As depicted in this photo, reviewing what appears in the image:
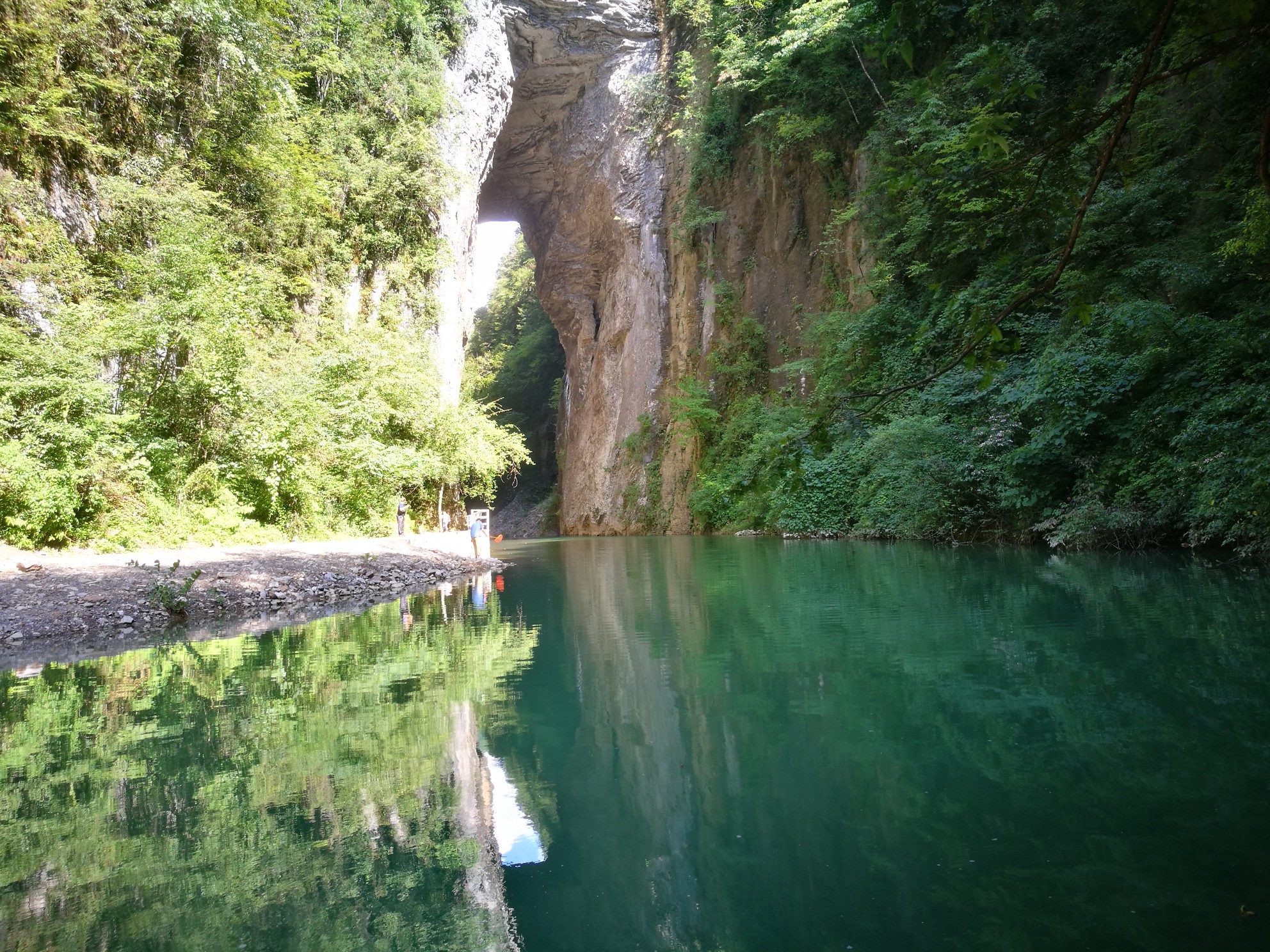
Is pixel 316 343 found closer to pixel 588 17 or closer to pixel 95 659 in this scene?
pixel 95 659

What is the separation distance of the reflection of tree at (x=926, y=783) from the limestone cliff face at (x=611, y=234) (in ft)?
55.4

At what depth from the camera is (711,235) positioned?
26750 mm

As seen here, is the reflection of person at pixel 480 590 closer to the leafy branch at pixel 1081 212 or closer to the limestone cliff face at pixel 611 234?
the leafy branch at pixel 1081 212

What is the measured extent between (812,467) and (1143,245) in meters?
7.48

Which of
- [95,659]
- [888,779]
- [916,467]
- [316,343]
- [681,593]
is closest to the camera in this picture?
[888,779]

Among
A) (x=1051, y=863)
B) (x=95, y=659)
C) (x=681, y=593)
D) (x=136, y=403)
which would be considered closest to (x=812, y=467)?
(x=681, y=593)

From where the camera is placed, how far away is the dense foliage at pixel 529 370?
42969mm

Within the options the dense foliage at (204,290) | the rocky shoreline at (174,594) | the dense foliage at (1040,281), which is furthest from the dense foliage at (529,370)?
the rocky shoreline at (174,594)

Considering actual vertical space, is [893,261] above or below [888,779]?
above

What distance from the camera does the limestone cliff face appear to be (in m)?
23.2

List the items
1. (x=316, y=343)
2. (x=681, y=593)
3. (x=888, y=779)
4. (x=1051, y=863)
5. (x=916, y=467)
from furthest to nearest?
(x=316, y=343) < (x=916, y=467) < (x=681, y=593) < (x=888, y=779) < (x=1051, y=863)

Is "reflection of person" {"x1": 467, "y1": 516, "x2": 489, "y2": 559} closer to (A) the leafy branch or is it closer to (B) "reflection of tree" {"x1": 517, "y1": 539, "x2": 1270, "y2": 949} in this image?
(B) "reflection of tree" {"x1": 517, "y1": 539, "x2": 1270, "y2": 949}

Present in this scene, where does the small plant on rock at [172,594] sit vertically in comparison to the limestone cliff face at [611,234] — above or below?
below

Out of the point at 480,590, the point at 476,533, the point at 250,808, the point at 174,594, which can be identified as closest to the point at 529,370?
the point at 476,533
